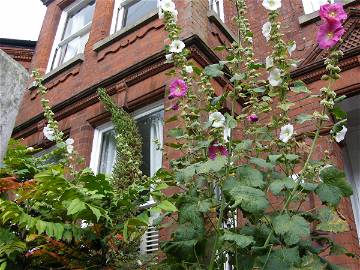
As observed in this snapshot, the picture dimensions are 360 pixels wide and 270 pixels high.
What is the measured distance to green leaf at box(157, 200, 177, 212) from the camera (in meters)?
2.76

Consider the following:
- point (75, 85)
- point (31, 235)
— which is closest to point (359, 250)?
point (31, 235)

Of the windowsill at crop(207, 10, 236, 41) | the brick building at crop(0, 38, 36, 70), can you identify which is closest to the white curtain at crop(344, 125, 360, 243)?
the windowsill at crop(207, 10, 236, 41)

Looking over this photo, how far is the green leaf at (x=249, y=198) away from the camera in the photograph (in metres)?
2.38

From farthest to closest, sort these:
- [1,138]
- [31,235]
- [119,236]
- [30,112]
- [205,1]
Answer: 1. [30,112]
2. [205,1]
3. [119,236]
4. [31,235]
5. [1,138]

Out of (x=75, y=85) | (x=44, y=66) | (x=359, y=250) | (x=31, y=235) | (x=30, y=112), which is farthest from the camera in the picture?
(x=44, y=66)

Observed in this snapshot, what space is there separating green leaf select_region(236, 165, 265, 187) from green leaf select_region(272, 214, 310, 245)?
249 millimetres

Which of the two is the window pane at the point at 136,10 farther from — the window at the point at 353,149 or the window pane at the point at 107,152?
the window at the point at 353,149

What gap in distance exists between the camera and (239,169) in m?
2.69

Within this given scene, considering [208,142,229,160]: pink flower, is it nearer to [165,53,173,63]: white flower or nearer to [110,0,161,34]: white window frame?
[165,53,173,63]: white flower

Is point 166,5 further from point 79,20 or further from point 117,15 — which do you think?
point 79,20

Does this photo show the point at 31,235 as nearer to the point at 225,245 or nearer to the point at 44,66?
the point at 225,245

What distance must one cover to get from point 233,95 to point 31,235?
1813mm

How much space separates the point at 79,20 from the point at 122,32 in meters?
2.74

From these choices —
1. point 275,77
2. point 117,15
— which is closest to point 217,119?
point 275,77
